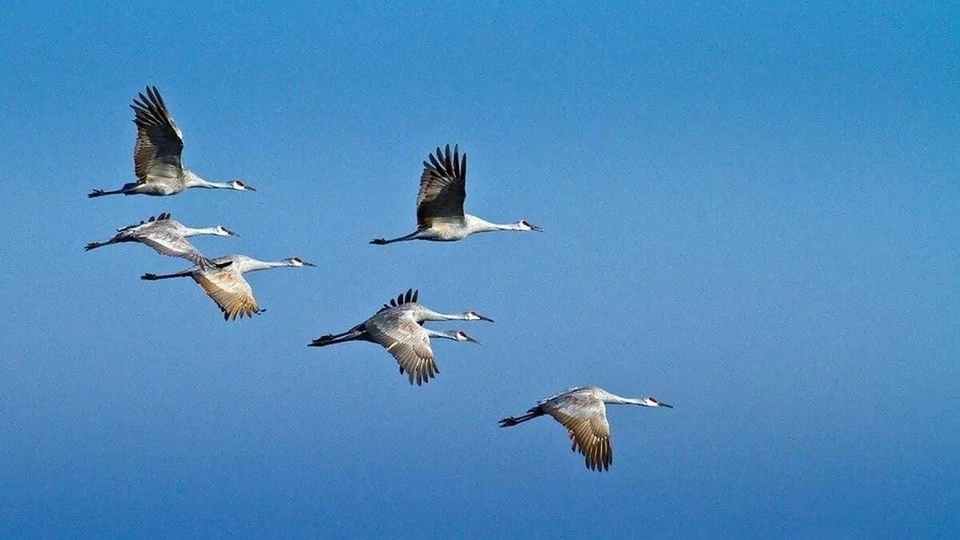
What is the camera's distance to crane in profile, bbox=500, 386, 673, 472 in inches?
1117

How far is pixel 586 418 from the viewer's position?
1137 inches

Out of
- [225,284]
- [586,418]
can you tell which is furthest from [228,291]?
[586,418]

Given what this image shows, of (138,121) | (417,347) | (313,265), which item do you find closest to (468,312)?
(313,265)

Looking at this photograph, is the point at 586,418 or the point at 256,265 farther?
the point at 256,265

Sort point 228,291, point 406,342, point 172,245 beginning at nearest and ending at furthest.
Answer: point 406,342 → point 172,245 → point 228,291

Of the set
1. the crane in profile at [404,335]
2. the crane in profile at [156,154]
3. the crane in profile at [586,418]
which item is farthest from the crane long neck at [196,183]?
the crane in profile at [586,418]

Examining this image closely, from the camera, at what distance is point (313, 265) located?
3472cm

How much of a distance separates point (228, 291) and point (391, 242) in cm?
302

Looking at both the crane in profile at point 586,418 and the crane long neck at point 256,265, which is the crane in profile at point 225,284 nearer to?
the crane long neck at point 256,265

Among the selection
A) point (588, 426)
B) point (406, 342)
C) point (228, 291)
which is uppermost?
point (228, 291)

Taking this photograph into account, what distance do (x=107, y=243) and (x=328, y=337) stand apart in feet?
13.7

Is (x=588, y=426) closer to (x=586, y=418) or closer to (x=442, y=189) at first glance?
(x=586, y=418)

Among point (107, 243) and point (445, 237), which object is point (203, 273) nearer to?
point (107, 243)

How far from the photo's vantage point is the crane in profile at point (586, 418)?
2836 cm
